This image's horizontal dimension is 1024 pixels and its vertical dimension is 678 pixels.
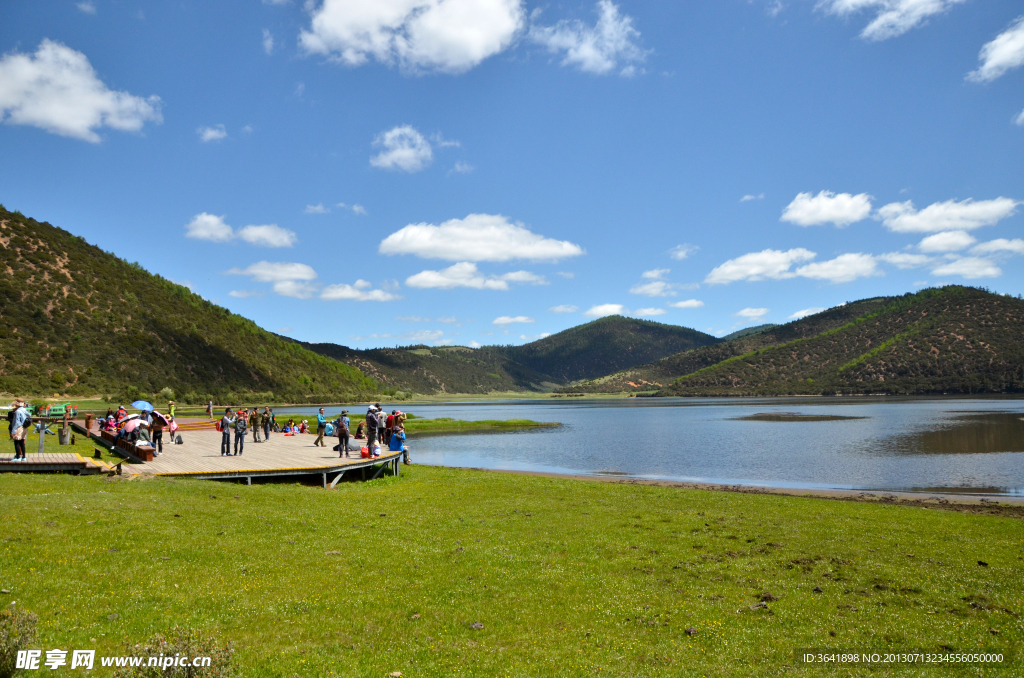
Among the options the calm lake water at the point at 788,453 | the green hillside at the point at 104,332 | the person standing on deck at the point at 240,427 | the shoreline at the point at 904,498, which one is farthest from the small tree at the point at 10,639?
the green hillside at the point at 104,332

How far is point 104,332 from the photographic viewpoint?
337 ft

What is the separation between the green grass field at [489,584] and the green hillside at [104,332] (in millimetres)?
83961

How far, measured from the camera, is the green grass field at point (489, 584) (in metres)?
7.76

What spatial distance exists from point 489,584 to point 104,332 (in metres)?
117

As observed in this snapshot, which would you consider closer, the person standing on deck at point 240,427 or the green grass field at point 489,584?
the green grass field at point 489,584

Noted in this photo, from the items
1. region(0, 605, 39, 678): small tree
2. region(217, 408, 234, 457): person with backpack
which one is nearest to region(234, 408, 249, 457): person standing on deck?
region(217, 408, 234, 457): person with backpack

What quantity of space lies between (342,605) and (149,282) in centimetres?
15412

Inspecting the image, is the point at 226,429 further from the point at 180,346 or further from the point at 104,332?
the point at 180,346

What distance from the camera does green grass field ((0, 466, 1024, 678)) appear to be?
25.5 ft

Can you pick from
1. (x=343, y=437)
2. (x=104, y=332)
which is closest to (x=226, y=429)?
(x=343, y=437)

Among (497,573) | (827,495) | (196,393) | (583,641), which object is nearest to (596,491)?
(827,495)

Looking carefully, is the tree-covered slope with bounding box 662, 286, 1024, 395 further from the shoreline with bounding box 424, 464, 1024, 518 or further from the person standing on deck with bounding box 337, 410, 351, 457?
the person standing on deck with bounding box 337, 410, 351, 457

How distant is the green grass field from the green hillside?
83961 millimetres

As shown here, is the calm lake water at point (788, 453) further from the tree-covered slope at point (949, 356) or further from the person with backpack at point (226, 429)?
the tree-covered slope at point (949, 356)
